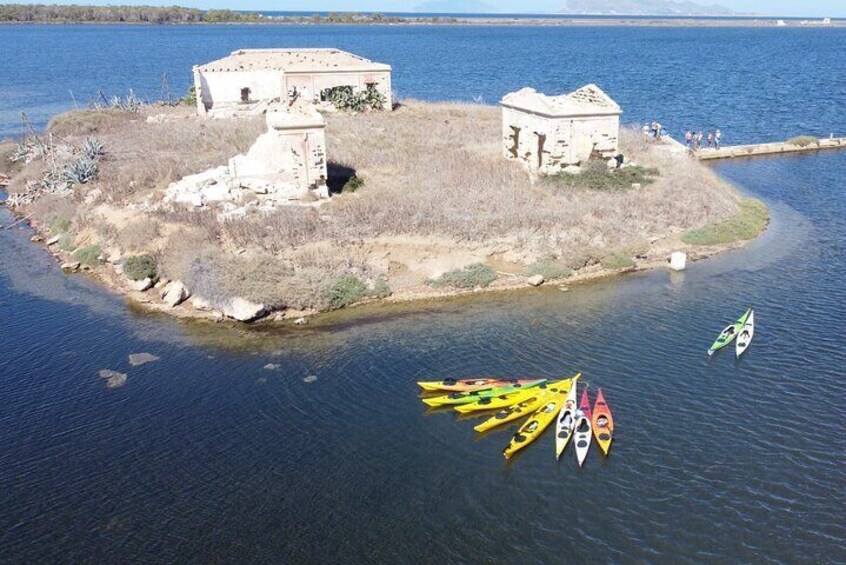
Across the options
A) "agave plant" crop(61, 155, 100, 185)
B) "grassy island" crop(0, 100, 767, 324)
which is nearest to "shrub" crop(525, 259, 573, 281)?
"grassy island" crop(0, 100, 767, 324)

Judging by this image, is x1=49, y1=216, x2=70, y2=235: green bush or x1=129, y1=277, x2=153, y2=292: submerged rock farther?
x1=49, y1=216, x2=70, y2=235: green bush

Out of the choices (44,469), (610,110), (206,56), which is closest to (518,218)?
(610,110)

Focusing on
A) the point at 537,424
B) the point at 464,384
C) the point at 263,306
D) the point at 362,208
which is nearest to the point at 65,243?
the point at 263,306

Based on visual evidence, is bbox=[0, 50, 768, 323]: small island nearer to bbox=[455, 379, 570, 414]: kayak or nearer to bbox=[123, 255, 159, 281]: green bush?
bbox=[123, 255, 159, 281]: green bush

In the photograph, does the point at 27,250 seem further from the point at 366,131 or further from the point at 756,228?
the point at 756,228

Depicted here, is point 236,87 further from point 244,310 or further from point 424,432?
point 424,432

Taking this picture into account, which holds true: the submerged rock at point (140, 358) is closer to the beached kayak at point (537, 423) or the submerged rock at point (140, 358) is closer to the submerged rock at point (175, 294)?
the submerged rock at point (175, 294)
